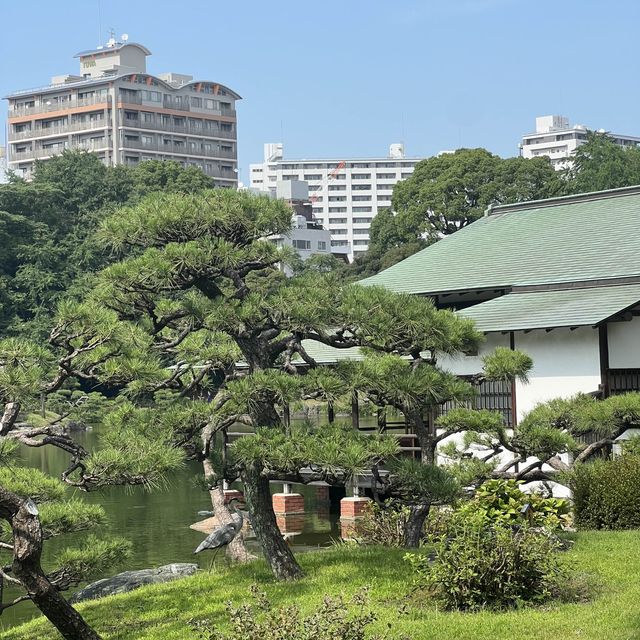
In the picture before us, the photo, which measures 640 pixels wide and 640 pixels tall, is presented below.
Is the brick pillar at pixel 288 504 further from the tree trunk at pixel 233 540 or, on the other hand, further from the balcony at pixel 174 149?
the balcony at pixel 174 149

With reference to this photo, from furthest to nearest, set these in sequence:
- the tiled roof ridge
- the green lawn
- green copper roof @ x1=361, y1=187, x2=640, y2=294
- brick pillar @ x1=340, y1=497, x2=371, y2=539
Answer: the tiled roof ridge, green copper roof @ x1=361, y1=187, x2=640, y2=294, brick pillar @ x1=340, y1=497, x2=371, y2=539, the green lawn

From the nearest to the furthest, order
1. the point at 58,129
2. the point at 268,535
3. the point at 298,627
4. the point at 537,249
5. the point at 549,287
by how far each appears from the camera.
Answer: the point at 298,627 < the point at 268,535 < the point at 549,287 < the point at 537,249 < the point at 58,129

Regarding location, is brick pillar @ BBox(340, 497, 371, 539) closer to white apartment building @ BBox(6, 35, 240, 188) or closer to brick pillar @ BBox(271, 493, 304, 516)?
brick pillar @ BBox(271, 493, 304, 516)

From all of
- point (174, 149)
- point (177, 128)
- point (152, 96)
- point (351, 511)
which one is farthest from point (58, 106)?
point (351, 511)

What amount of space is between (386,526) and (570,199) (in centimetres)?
1285

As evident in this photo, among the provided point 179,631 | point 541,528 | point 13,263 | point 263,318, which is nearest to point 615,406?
point 541,528

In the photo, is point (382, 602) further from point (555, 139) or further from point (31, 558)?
point (555, 139)

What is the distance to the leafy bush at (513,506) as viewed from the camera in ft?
39.7

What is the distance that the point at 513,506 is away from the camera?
12.6 metres

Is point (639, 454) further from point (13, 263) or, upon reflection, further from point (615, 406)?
point (13, 263)

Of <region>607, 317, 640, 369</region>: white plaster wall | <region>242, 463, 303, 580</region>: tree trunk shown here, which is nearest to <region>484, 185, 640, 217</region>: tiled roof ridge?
<region>607, 317, 640, 369</region>: white plaster wall

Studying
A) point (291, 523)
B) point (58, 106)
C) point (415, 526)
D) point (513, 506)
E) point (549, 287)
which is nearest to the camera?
point (513, 506)

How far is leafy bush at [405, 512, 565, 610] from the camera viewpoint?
10.4 meters

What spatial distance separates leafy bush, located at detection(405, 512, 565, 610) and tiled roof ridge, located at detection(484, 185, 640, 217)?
54.4 feet
